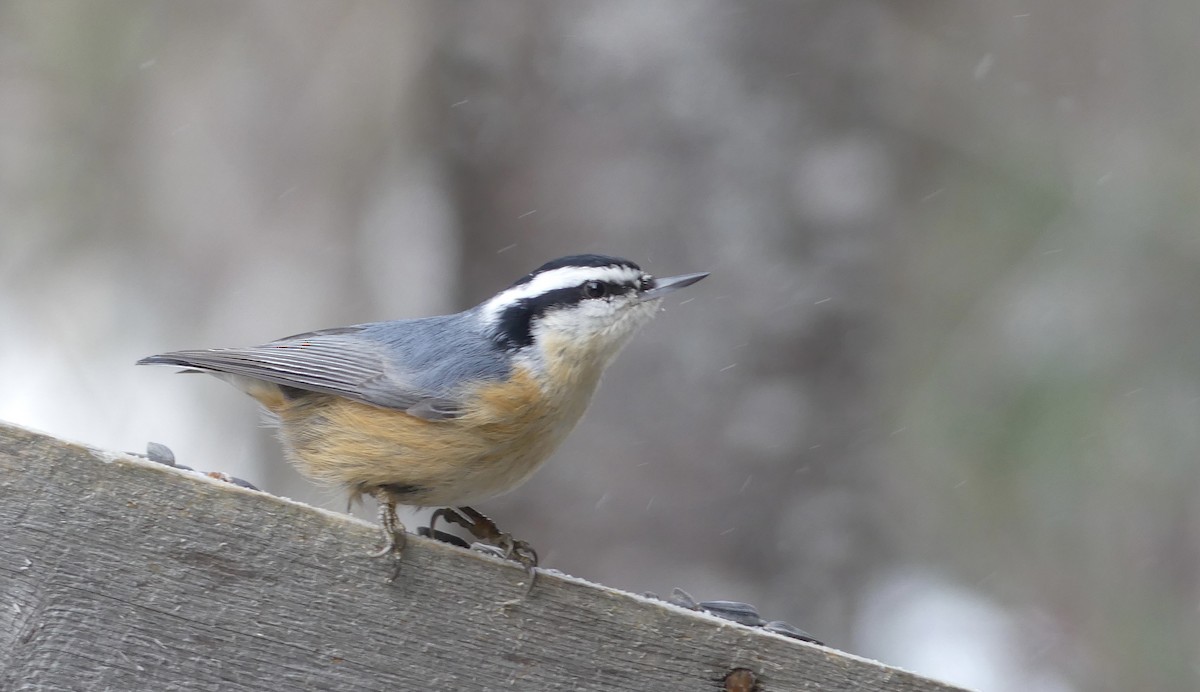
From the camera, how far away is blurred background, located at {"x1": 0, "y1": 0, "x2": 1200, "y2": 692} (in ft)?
17.6

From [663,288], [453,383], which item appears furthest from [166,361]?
[663,288]

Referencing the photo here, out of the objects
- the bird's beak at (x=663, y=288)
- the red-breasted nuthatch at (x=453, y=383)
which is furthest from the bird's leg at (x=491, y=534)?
the bird's beak at (x=663, y=288)

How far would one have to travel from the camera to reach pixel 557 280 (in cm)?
358

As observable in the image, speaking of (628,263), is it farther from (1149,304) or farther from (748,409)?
(1149,304)

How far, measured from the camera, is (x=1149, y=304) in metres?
5.73

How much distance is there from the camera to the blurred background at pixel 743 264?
5.38m

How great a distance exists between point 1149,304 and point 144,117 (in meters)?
4.93

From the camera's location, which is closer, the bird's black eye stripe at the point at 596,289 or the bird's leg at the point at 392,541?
the bird's leg at the point at 392,541

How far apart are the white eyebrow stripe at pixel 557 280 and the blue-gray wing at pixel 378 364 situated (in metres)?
0.15

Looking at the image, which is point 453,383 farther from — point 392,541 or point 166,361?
point 392,541

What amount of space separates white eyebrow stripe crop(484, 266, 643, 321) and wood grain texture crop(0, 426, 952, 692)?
3.99ft

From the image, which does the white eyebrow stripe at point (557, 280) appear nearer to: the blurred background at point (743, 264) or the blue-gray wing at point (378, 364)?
the blue-gray wing at point (378, 364)

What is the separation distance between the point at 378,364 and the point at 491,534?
1.92ft

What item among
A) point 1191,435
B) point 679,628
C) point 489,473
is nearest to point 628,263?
point 489,473
